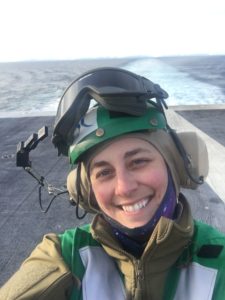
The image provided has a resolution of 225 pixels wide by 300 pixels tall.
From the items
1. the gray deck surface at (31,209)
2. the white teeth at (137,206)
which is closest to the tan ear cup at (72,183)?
the white teeth at (137,206)

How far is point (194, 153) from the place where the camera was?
7.05ft

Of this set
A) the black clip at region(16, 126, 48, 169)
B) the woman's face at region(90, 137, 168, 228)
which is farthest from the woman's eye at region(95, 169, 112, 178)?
the black clip at region(16, 126, 48, 169)

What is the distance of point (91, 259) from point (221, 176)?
5.11 metres

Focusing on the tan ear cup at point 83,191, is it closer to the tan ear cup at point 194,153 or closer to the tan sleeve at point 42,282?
the tan sleeve at point 42,282

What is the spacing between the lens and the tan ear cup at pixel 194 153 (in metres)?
2.12

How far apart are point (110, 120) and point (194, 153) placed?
0.54 m

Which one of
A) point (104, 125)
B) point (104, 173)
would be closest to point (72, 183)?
point (104, 173)

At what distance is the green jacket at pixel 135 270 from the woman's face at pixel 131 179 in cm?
13

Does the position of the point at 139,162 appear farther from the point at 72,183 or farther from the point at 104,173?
the point at 72,183

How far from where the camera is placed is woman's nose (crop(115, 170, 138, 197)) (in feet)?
5.79

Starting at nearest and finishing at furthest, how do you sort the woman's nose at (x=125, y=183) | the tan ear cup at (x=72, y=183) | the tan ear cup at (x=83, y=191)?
the woman's nose at (x=125, y=183)
the tan ear cup at (x=83, y=191)
the tan ear cup at (x=72, y=183)

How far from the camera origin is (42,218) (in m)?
5.41

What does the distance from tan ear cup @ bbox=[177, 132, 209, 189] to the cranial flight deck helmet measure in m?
0.02

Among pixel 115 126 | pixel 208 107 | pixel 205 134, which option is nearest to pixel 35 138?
pixel 115 126
